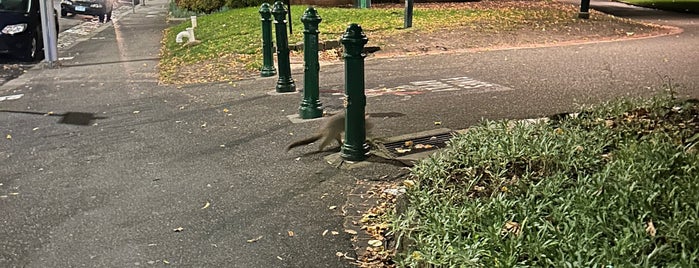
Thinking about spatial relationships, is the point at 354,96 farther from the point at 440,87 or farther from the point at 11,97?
the point at 11,97

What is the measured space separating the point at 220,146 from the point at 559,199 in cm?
379

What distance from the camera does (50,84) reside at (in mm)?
11875

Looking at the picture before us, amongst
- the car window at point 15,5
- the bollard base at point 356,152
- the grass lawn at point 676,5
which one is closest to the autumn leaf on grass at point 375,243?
the bollard base at point 356,152

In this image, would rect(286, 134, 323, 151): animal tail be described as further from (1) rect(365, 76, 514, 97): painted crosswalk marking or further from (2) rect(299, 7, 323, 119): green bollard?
(1) rect(365, 76, 514, 97): painted crosswalk marking

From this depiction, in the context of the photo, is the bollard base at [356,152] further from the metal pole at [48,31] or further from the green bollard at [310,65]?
the metal pole at [48,31]

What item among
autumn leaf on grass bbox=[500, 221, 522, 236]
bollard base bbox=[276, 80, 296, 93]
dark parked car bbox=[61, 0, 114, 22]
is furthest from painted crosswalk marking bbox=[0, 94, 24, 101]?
dark parked car bbox=[61, 0, 114, 22]

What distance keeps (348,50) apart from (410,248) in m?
2.50

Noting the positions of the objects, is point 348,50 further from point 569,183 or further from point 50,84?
point 50,84

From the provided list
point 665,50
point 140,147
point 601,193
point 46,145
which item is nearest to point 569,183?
point 601,193

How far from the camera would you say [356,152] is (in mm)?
5957

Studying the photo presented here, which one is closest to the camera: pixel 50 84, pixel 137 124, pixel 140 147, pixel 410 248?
pixel 410 248

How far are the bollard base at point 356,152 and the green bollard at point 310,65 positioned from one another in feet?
5.70

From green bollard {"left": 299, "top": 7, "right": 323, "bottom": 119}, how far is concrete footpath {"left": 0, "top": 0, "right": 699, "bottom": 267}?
0.25 meters

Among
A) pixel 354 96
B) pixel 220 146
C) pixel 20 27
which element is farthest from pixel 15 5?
pixel 354 96
